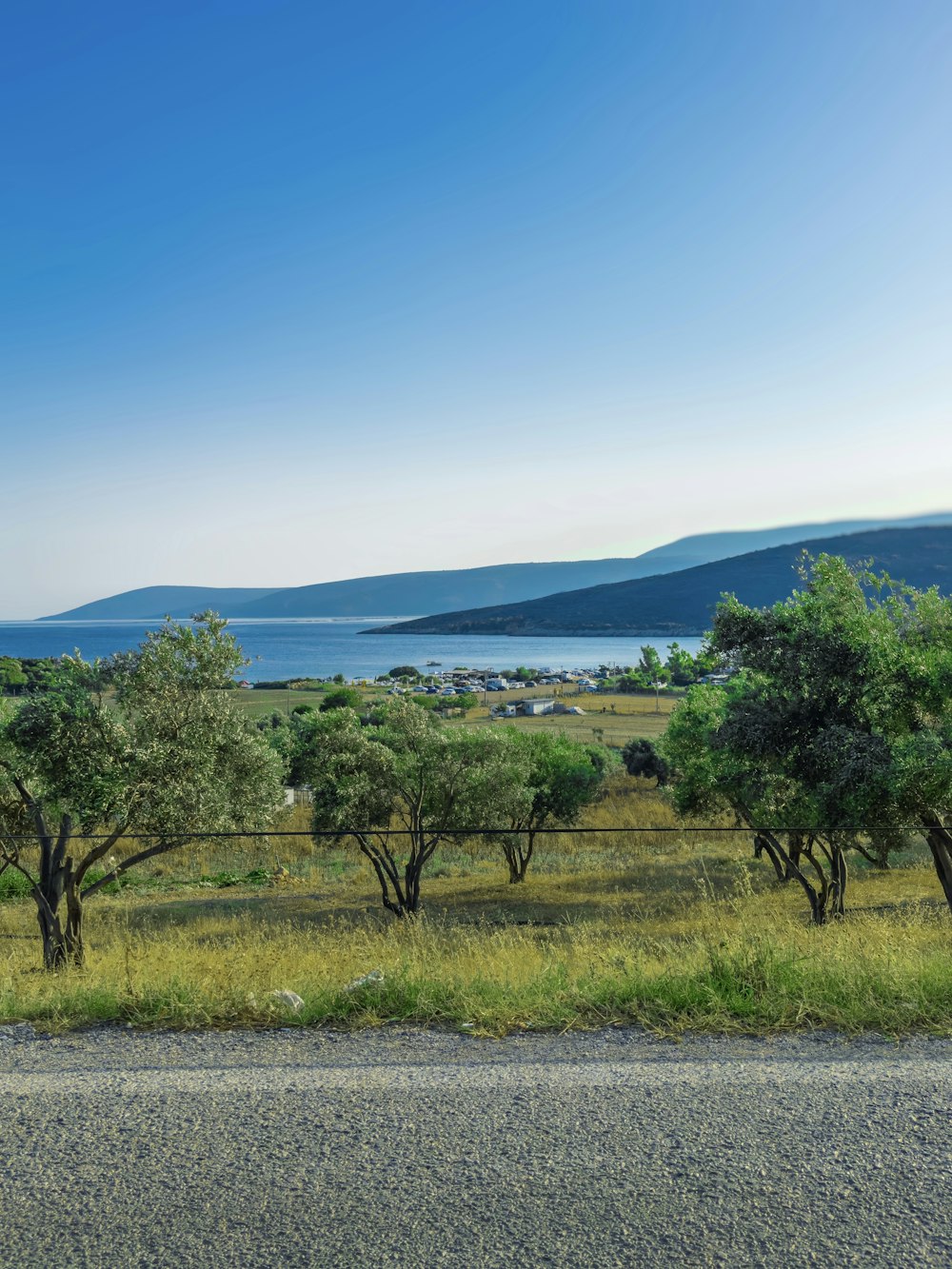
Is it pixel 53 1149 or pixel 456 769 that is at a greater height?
pixel 53 1149

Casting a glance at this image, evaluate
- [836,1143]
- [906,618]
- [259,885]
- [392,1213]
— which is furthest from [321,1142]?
[259,885]

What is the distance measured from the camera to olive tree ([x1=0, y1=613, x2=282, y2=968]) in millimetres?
14414

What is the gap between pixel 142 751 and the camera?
565 inches

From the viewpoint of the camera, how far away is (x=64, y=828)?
15.3 meters

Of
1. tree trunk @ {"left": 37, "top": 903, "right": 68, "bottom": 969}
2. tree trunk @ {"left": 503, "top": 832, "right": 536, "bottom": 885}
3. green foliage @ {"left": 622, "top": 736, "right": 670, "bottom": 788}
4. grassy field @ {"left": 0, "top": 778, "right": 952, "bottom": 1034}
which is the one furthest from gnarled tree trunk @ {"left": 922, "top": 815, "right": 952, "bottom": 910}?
green foliage @ {"left": 622, "top": 736, "right": 670, "bottom": 788}

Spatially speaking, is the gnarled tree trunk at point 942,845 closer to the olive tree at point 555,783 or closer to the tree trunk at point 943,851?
the tree trunk at point 943,851

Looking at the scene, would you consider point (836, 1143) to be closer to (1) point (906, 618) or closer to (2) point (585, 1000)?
(2) point (585, 1000)

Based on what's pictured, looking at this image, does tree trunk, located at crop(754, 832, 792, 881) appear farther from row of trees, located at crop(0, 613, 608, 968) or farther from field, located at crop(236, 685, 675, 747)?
field, located at crop(236, 685, 675, 747)

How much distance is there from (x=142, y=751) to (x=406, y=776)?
43.1 feet

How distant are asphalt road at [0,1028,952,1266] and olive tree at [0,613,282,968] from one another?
9.33 metres

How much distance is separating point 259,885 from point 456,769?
1231 cm

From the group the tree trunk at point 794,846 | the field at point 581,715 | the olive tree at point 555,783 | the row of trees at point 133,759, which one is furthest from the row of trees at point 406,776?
the field at point 581,715

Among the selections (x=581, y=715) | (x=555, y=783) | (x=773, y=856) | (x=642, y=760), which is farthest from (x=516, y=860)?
(x=581, y=715)

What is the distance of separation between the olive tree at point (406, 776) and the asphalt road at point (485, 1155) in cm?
2078
